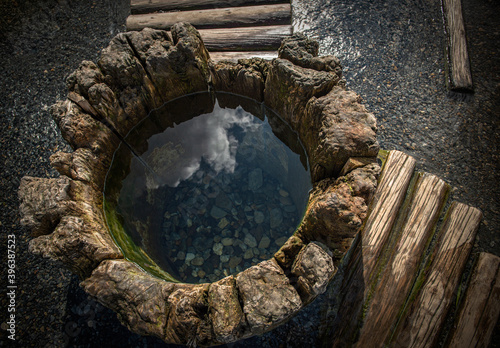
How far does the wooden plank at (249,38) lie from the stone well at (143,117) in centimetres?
146

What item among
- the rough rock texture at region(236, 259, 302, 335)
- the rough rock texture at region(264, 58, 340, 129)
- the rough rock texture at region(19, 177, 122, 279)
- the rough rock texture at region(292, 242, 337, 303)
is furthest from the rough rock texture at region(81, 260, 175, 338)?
the rough rock texture at region(264, 58, 340, 129)

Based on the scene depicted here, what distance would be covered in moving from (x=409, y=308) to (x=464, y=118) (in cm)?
283

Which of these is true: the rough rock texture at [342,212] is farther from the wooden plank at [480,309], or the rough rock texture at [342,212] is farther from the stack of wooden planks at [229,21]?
the stack of wooden planks at [229,21]

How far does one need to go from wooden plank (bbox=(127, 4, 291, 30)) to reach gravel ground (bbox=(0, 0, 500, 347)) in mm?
349

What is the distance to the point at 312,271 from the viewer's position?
5.44 feet

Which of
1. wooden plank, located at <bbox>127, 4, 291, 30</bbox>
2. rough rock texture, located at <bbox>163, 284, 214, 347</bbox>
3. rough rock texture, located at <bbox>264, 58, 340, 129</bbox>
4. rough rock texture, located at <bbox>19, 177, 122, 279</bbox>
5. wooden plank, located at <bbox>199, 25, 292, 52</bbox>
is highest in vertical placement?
wooden plank, located at <bbox>127, 4, 291, 30</bbox>

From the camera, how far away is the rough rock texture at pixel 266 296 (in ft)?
5.14

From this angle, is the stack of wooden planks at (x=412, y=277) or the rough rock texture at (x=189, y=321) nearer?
the rough rock texture at (x=189, y=321)

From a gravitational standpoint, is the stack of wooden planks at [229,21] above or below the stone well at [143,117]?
above

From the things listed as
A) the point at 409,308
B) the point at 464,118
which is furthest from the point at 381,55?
the point at 409,308

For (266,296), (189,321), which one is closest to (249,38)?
(266,296)

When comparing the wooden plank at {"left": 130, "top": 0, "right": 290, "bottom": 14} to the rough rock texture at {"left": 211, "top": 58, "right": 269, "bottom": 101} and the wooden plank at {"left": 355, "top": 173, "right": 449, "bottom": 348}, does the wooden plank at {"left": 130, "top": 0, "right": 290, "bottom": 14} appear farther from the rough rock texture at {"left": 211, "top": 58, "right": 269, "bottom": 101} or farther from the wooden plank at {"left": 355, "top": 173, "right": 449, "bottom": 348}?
the wooden plank at {"left": 355, "top": 173, "right": 449, "bottom": 348}

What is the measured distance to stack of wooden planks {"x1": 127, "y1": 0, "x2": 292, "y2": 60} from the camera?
410 cm

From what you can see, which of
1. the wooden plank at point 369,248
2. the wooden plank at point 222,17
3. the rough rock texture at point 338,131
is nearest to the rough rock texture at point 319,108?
the rough rock texture at point 338,131
